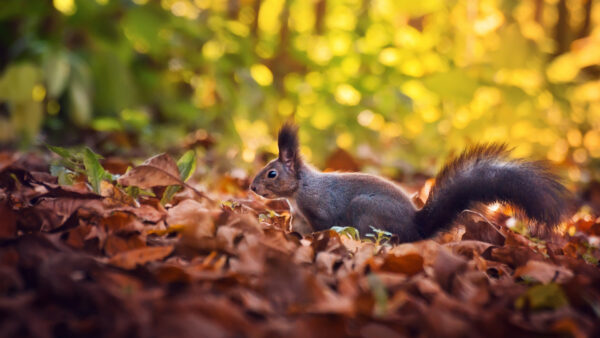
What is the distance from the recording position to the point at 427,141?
622 cm

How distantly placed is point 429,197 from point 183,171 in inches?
44.9

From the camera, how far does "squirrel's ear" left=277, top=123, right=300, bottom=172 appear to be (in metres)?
3.31

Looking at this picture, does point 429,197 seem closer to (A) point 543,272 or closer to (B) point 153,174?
(A) point 543,272

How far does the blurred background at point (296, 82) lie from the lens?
467cm

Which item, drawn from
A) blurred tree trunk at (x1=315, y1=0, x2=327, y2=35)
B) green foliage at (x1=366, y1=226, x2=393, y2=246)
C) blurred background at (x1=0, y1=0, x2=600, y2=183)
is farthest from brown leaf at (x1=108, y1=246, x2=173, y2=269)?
blurred tree trunk at (x1=315, y1=0, x2=327, y2=35)

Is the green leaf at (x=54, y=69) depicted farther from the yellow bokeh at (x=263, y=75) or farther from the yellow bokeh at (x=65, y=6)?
the yellow bokeh at (x=263, y=75)

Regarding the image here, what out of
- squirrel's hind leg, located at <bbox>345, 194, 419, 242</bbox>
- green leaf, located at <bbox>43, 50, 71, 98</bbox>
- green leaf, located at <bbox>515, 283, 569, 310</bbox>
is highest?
green leaf, located at <bbox>43, 50, 71, 98</bbox>

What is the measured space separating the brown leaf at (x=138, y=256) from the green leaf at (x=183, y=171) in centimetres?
82

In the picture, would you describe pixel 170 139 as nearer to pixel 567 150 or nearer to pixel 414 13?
pixel 414 13

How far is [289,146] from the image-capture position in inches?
134

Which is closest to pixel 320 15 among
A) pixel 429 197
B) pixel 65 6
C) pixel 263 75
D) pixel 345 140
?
pixel 263 75

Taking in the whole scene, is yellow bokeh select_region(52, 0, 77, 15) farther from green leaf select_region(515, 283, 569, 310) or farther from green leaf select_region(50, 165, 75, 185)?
green leaf select_region(515, 283, 569, 310)

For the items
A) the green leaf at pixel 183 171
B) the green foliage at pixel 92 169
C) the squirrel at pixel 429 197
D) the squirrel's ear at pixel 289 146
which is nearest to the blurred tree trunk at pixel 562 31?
the squirrel's ear at pixel 289 146

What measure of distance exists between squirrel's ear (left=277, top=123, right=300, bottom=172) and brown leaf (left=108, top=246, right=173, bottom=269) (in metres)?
1.71
